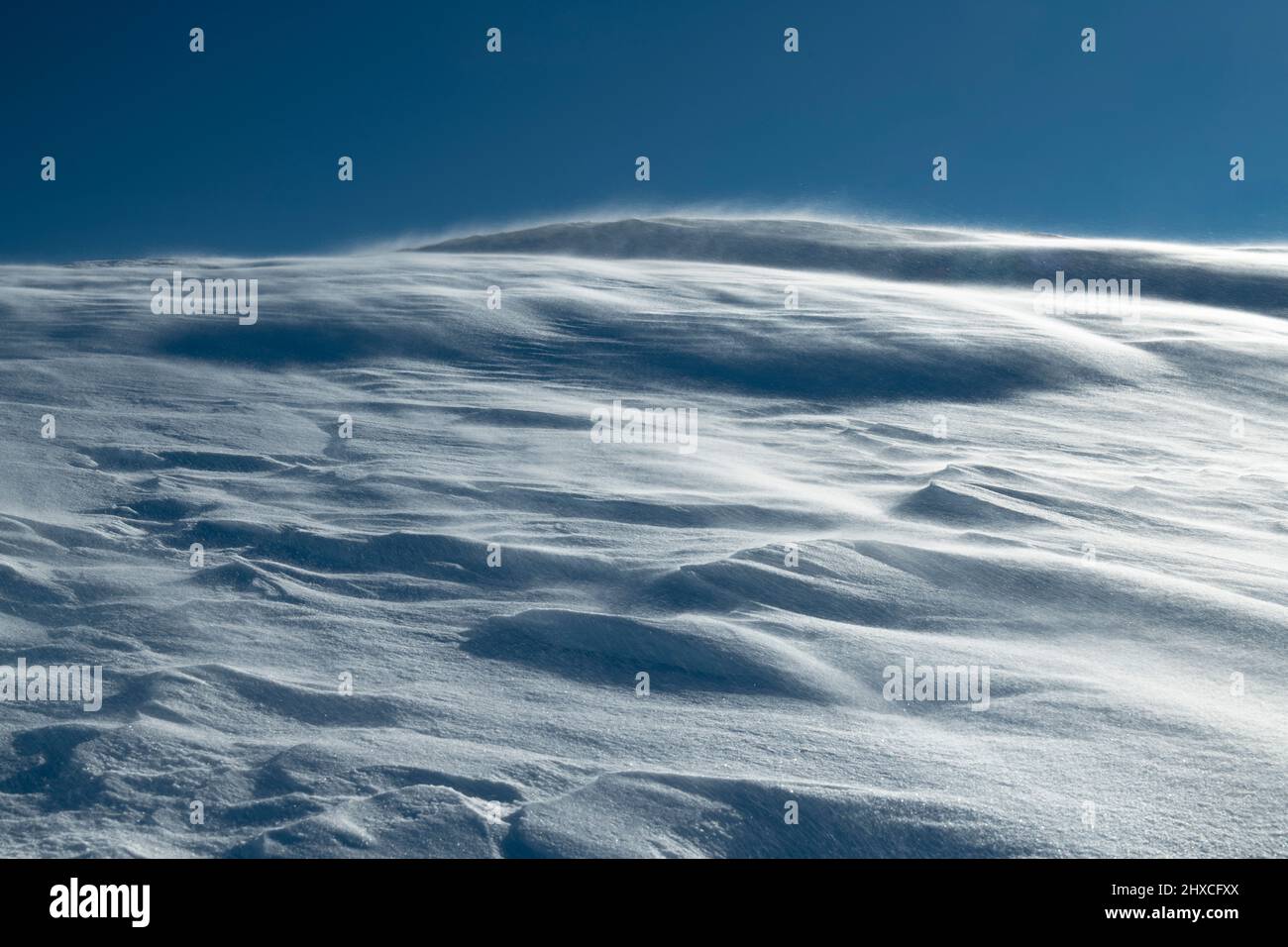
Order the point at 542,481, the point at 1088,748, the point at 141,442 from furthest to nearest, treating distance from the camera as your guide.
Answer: the point at 141,442, the point at 542,481, the point at 1088,748

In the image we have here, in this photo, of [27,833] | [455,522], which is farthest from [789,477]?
[27,833]

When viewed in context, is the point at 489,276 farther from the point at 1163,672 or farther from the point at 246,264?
the point at 1163,672

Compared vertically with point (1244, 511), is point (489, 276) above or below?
above

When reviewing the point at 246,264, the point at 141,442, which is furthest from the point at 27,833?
the point at 246,264
